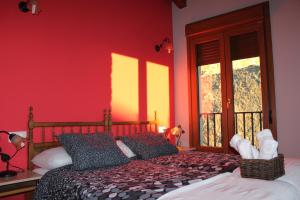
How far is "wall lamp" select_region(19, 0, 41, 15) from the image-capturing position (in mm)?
2600

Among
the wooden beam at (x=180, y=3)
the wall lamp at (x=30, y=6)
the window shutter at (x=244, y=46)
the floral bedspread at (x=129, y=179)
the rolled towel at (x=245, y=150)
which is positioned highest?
the wooden beam at (x=180, y=3)

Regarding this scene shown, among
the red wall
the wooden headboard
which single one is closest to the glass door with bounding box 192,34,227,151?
the red wall

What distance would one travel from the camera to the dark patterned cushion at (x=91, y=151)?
2357mm

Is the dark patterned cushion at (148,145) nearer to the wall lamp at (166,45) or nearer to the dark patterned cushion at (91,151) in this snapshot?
the dark patterned cushion at (91,151)

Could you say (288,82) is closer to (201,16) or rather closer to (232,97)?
(232,97)

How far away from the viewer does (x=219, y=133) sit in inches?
159

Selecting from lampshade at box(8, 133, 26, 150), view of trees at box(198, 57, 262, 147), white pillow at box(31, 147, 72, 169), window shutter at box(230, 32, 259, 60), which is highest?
window shutter at box(230, 32, 259, 60)

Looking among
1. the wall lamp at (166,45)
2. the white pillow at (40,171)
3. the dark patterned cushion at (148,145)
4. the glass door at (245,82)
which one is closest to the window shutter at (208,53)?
the glass door at (245,82)

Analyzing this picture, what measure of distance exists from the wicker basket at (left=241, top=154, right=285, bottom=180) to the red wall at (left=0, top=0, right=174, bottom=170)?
6.33 feet

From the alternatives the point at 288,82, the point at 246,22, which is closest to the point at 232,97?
the point at 288,82

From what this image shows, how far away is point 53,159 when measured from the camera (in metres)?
2.43

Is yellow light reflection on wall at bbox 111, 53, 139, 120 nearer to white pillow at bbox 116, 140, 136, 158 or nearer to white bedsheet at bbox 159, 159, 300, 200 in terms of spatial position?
white pillow at bbox 116, 140, 136, 158

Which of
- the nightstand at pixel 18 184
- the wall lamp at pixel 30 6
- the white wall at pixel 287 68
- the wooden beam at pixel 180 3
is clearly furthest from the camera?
the wooden beam at pixel 180 3

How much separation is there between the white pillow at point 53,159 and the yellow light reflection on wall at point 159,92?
1664 mm
